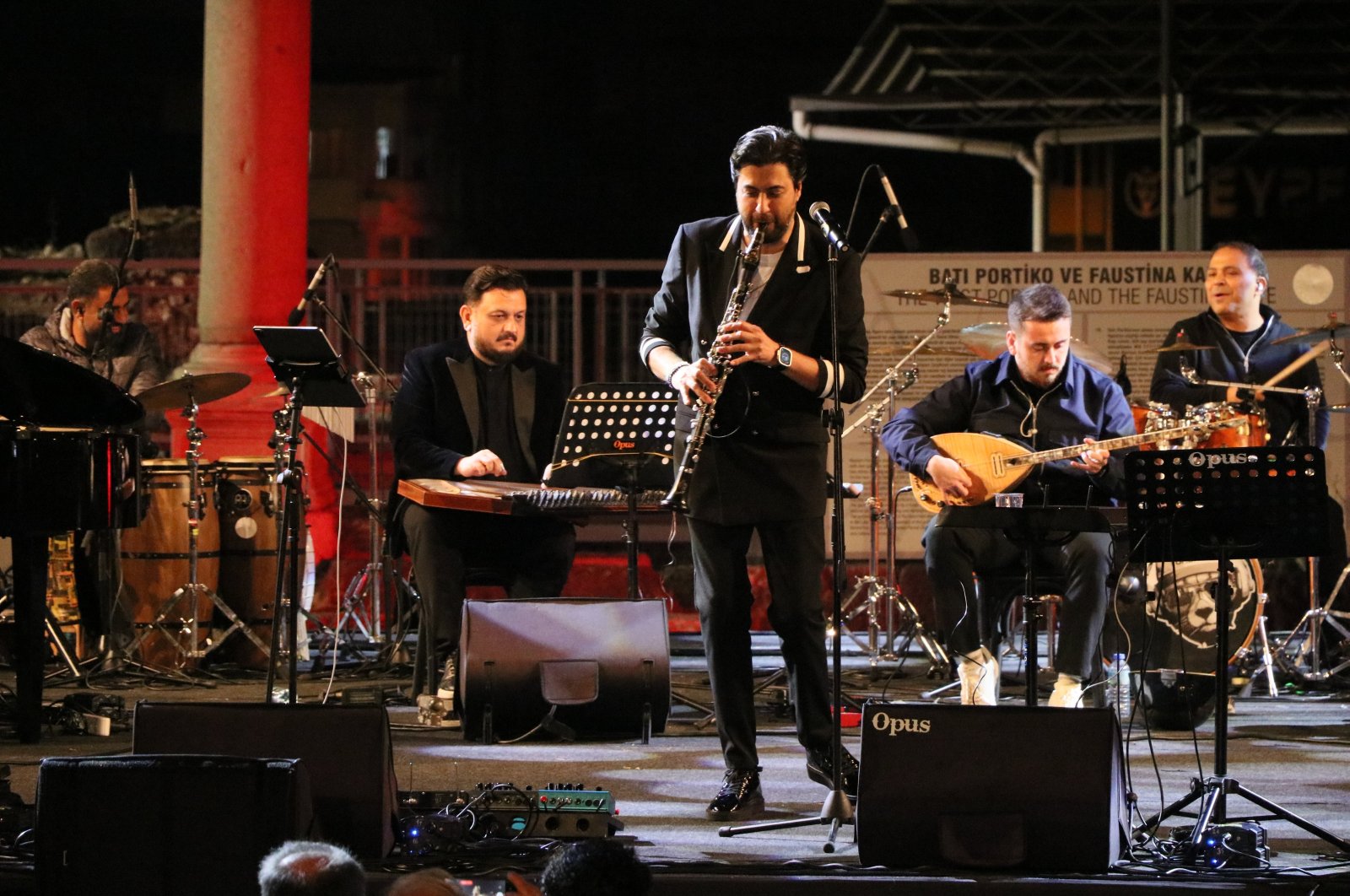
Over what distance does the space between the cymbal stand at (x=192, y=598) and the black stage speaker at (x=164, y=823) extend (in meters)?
3.97

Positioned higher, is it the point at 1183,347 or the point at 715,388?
the point at 1183,347

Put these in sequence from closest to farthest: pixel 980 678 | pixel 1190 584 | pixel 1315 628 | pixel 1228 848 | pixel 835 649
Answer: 1. pixel 1228 848
2. pixel 835 649
3. pixel 980 678
4. pixel 1190 584
5. pixel 1315 628

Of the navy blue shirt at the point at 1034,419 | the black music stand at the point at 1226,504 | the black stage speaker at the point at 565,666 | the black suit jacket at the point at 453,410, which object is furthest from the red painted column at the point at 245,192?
the black music stand at the point at 1226,504

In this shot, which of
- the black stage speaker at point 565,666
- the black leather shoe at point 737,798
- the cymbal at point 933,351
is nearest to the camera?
the black leather shoe at point 737,798

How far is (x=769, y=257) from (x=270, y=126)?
5285 mm

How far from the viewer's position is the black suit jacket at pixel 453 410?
6602 mm

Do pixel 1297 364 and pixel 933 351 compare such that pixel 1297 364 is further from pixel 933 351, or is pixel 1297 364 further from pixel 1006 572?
pixel 1006 572

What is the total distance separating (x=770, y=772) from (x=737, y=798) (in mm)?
773

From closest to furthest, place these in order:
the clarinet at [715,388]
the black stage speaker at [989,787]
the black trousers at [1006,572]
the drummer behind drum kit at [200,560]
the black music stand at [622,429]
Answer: the black stage speaker at [989,787], the clarinet at [715,388], the black music stand at [622,429], the black trousers at [1006,572], the drummer behind drum kit at [200,560]

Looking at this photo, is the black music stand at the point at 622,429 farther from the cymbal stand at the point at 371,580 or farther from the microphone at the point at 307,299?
the cymbal stand at the point at 371,580

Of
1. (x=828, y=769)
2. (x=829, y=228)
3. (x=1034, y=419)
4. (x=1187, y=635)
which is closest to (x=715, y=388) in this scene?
(x=829, y=228)

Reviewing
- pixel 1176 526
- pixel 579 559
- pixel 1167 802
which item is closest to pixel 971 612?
pixel 1167 802

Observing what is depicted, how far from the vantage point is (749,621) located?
478cm

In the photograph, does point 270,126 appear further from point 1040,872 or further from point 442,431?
point 1040,872
